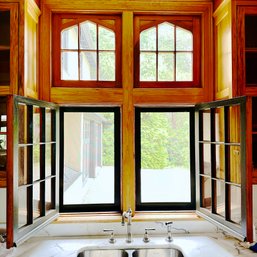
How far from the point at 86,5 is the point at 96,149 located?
1.29 m

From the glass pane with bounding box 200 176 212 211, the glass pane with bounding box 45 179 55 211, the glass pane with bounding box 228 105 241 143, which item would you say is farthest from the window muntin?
the glass pane with bounding box 228 105 241 143

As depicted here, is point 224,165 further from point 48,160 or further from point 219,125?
point 48,160

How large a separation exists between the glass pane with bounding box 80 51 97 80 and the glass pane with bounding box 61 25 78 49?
12 centimetres

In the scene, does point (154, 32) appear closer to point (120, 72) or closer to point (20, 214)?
point (120, 72)

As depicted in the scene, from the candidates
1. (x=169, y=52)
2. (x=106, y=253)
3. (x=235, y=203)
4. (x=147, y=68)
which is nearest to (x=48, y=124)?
A: (x=147, y=68)

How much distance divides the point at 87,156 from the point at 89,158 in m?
0.03

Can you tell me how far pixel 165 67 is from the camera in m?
2.77

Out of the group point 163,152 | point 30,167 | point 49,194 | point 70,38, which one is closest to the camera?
point 30,167

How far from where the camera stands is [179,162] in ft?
9.35

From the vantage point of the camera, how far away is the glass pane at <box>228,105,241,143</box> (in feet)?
7.40

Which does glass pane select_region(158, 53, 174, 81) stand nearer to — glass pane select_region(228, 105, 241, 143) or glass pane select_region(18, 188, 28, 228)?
glass pane select_region(228, 105, 241, 143)

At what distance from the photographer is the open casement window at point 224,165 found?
2037 mm

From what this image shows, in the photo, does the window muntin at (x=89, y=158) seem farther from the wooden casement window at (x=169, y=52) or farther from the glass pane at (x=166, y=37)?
the glass pane at (x=166, y=37)

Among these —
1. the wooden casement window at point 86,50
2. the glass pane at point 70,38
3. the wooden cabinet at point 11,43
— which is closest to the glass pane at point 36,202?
the wooden cabinet at point 11,43
